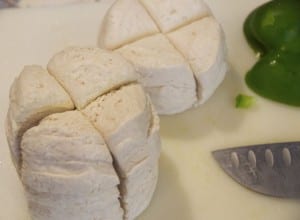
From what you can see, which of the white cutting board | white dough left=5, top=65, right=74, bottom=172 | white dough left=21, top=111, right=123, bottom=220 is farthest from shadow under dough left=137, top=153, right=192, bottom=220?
white dough left=5, top=65, right=74, bottom=172

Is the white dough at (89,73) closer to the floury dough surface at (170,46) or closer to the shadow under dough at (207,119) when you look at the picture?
the floury dough surface at (170,46)

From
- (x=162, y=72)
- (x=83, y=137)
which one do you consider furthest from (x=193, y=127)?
(x=83, y=137)

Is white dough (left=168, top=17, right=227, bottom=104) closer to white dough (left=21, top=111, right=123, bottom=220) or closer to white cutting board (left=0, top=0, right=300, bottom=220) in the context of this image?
white cutting board (left=0, top=0, right=300, bottom=220)

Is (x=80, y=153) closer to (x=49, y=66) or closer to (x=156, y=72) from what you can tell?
(x=49, y=66)

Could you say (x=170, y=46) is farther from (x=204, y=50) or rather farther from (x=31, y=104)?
(x=31, y=104)

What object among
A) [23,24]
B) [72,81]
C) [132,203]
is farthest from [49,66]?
[23,24]

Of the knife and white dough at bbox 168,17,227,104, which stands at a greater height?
white dough at bbox 168,17,227,104
